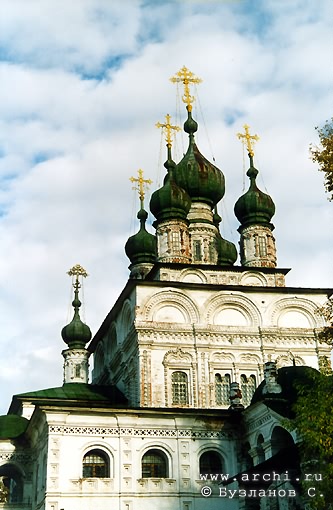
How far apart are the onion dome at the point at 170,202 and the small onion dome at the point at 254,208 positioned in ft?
7.65

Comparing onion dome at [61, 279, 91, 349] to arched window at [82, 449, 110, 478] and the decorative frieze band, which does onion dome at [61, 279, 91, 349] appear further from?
arched window at [82, 449, 110, 478]

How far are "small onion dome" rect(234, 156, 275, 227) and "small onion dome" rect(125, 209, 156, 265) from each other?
4.35m

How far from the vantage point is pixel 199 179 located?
28.8 metres

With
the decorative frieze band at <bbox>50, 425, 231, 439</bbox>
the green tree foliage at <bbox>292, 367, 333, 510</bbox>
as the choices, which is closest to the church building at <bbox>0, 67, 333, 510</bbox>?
the decorative frieze band at <bbox>50, 425, 231, 439</bbox>

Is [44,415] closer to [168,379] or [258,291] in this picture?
[168,379]

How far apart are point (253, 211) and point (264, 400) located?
1132 cm

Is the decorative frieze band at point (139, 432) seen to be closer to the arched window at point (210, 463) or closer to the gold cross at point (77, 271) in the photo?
the arched window at point (210, 463)

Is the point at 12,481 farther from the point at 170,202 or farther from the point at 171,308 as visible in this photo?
the point at 170,202

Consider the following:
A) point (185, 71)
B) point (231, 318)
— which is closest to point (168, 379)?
point (231, 318)

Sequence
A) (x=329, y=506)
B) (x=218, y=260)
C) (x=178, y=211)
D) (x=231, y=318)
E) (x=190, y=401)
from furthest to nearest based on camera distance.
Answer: (x=218, y=260)
(x=178, y=211)
(x=231, y=318)
(x=190, y=401)
(x=329, y=506)

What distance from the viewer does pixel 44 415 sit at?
64.4 ft

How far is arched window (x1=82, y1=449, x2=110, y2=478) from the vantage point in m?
19.5

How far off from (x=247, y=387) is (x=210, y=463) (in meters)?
3.84

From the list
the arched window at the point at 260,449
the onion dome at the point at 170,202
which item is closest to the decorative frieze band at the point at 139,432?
the arched window at the point at 260,449
